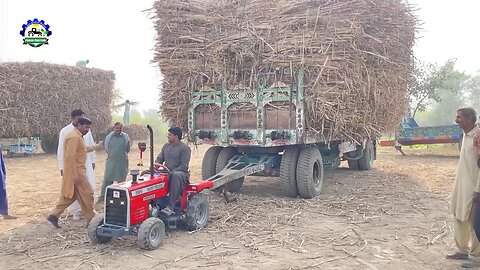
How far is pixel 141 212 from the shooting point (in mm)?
4965

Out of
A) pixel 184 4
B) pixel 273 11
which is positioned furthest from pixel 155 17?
pixel 273 11

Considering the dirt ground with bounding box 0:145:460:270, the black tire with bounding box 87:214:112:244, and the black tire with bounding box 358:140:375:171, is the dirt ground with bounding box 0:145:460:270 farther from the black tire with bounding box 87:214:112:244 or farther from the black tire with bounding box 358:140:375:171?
the black tire with bounding box 358:140:375:171

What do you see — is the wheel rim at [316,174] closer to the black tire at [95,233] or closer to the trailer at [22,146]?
the black tire at [95,233]

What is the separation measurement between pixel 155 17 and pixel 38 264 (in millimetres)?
5296

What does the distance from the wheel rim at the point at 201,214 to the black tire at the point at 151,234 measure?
0.80 m

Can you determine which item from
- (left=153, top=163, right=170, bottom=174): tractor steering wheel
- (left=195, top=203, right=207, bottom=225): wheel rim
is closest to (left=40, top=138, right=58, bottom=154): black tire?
(left=153, top=163, right=170, bottom=174): tractor steering wheel

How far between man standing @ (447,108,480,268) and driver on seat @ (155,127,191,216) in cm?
305

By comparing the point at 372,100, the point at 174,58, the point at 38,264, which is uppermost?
the point at 174,58

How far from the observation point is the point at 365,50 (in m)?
7.78

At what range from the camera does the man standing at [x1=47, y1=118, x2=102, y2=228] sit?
568 cm

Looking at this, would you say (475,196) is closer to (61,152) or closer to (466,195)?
(466,195)

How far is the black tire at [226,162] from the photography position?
8300mm

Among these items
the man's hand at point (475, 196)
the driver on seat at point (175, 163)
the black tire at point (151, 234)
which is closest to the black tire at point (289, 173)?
the driver on seat at point (175, 163)

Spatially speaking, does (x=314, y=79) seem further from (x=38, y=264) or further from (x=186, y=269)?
(x=38, y=264)
